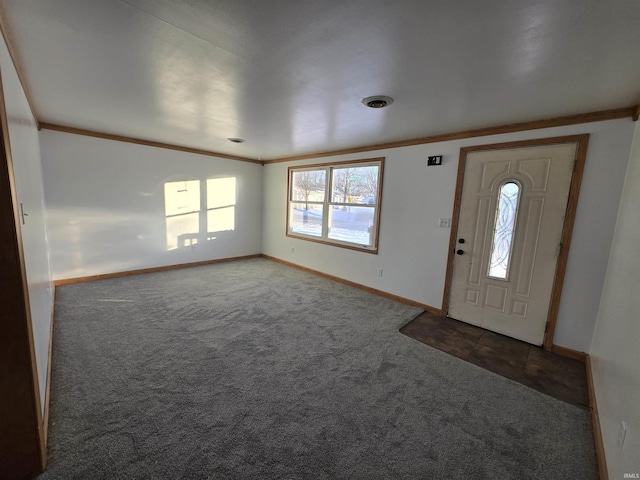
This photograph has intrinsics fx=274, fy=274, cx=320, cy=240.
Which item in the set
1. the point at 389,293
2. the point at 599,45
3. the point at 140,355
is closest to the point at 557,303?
the point at 389,293

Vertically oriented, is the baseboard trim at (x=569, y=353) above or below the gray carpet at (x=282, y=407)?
above

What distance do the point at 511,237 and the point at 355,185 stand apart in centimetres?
232

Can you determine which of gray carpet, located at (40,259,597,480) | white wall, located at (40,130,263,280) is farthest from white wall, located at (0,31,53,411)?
white wall, located at (40,130,263,280)

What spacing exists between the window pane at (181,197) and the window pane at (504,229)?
4.87 meters

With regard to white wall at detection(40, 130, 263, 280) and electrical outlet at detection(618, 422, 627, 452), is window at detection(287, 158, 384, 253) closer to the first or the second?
white wall at detection(40, 130, 263, 280)

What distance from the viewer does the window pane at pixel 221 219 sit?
5.51 m

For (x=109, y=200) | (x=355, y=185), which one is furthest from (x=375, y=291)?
(x=109, y=200)

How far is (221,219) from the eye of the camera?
18.6 ft

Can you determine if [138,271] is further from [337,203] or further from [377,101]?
[377,101]

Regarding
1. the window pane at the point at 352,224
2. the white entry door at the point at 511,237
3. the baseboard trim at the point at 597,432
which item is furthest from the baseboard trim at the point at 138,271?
the baseboard trim at the point at 597,432

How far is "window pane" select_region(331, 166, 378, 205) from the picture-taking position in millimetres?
4262

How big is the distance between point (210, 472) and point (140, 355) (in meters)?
1.39

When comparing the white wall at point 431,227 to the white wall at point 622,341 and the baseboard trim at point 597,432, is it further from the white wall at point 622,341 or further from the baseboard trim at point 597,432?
the baseboard trim at point 597,432

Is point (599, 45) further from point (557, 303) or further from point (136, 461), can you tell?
point (136, 461)
